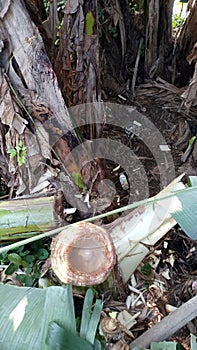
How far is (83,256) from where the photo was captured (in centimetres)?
81

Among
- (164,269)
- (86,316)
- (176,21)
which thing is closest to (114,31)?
(176,21)

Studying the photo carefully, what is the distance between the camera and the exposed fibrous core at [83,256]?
791 millimetres

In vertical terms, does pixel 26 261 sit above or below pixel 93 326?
below

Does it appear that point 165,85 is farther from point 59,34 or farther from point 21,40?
point 21,40

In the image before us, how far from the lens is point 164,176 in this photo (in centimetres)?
124

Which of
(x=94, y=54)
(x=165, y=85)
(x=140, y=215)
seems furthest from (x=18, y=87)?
(x=165, y=85)

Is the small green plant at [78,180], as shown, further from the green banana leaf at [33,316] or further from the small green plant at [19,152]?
the green banana leaf at [33,316]

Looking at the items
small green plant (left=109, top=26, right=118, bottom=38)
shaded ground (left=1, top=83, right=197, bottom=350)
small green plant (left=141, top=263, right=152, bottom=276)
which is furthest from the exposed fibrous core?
small green plant (left=109, top=26, right=118, bottom=38)

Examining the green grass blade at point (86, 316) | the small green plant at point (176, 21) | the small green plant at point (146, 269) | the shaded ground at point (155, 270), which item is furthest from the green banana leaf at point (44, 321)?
the small green plant at point (176, 21)

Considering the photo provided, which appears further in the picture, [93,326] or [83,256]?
[83,256]

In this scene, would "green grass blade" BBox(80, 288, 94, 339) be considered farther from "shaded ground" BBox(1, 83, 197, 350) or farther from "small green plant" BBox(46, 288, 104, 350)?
"shaded ground" BBox(1, 83, 197, 350)

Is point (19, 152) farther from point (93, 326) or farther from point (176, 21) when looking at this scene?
point (176, 21)

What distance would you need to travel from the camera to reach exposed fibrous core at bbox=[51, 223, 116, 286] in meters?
0.79

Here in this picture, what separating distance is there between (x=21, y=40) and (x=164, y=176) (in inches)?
22.0
